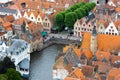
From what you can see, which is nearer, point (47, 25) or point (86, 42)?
point (86, 42)

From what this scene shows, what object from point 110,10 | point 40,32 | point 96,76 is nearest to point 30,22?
point 40,32

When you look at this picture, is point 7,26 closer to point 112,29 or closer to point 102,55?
point 112,29

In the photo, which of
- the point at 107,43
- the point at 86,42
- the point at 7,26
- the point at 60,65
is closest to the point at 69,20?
the point at 7,26

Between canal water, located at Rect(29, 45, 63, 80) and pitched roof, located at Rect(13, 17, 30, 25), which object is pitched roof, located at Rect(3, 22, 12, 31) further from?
canal water, located at Rect(29, 45, 63, 80)

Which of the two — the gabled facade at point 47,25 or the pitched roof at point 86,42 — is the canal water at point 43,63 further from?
the gabled facade at point 47,25

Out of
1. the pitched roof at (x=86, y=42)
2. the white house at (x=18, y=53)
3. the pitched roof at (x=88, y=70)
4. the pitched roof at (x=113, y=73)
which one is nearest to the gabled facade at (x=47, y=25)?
the white house at (x=18, y=53)

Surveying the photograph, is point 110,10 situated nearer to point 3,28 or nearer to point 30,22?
point 30,22

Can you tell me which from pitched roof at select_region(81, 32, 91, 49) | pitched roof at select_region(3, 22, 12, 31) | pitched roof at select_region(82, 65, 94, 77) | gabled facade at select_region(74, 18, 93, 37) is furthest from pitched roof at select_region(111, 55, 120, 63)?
pitched roof at select_region(3, 22, 12, 31)
